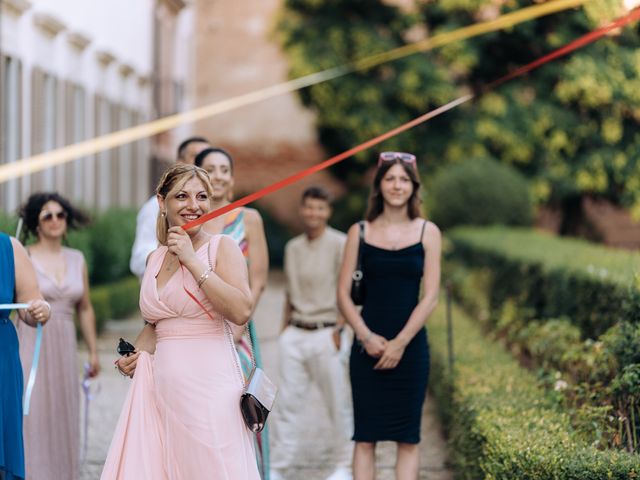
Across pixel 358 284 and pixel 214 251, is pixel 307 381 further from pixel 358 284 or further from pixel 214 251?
pixel 214 251

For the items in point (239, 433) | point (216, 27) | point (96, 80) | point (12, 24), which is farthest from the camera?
point (216, 27)

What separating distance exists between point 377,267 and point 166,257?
1.71m

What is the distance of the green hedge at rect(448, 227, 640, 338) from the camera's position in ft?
23.5

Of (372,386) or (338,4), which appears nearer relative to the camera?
(372,386)

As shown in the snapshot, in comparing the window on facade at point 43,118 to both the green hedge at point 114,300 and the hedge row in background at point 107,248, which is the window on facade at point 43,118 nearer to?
the hedge row in background at point 107,248

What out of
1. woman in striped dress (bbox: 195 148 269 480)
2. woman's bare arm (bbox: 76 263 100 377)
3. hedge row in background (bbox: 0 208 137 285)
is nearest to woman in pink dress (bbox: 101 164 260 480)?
woman in striped dress (bbox: 195 148 269 480)

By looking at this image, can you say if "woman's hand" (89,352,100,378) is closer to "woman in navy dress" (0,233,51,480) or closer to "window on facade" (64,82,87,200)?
"woman in navy dress" (0,233,51,480)

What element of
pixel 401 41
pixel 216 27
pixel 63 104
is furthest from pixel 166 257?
pixel 216 27

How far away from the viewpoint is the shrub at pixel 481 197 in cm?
2006

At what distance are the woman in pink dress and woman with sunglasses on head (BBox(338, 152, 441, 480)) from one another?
5.23 ft

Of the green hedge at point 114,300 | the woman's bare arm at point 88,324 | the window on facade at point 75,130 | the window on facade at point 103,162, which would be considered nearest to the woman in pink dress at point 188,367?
the woman's bare arm at point 88,324

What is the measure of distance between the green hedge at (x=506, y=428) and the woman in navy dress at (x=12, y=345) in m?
2.11

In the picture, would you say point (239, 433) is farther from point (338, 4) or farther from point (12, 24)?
point (338, 4)

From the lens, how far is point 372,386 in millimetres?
5945
